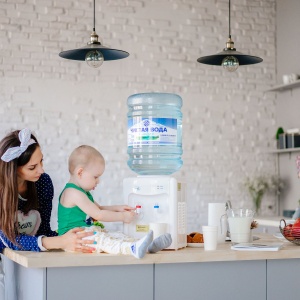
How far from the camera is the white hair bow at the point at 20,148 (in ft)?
9.75

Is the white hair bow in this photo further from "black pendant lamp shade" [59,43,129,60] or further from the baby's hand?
"black pendant lamp shade" [59,43,129,60]

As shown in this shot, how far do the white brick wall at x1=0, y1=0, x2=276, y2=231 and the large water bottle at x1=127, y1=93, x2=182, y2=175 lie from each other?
1.73 meters

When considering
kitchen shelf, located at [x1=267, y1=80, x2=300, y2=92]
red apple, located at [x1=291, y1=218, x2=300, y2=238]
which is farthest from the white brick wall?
red apple, located at [x1=291, y1=218, x2=300, y2=238]

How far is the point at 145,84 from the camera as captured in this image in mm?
6973

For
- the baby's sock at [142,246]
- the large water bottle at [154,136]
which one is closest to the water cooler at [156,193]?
the large water bottle at [154,136]

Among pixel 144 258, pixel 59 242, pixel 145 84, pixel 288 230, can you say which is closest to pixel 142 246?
pixel 144 258

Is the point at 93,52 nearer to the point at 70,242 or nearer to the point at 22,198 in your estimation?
the point at 22,198

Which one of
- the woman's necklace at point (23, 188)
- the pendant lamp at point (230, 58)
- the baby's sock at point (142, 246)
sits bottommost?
the baby's sock at point (142, 246)

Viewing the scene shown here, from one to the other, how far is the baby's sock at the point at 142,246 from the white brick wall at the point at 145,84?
3.90 meters

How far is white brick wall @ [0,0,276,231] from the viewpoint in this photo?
657 centimetres

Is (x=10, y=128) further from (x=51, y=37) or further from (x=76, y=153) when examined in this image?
(x=76, y=153)

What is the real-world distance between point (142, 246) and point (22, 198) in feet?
2.54

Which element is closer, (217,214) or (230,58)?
(217,214)

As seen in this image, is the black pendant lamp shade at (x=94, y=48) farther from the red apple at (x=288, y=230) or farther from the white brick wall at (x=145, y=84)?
the red apple at (x=288, y=230)
